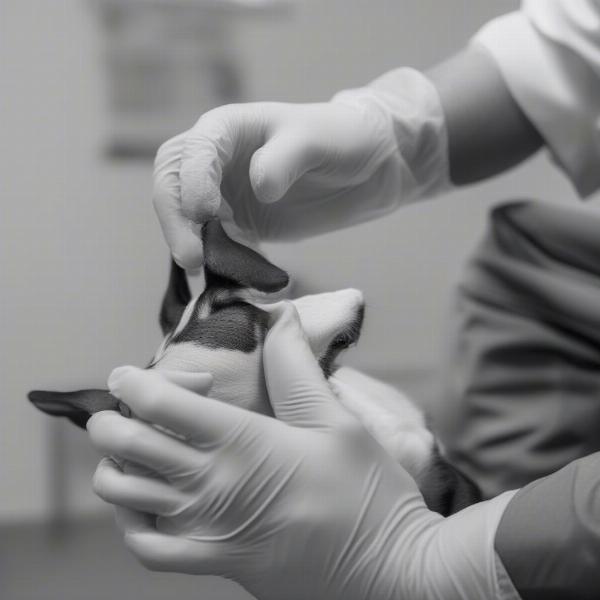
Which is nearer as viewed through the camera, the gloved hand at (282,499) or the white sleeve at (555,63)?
the gloved hand at (282,499)

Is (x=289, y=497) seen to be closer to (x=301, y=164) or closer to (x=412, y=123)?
(x=301, y=164)

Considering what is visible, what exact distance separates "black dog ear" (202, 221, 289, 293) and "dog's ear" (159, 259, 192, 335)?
0.26ft

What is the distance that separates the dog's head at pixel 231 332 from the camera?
591mm

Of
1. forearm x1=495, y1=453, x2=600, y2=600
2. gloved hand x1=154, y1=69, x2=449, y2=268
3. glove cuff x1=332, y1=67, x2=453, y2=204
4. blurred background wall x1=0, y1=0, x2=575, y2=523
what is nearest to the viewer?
forearm x1=495, y1=453, x2=600, y2=600

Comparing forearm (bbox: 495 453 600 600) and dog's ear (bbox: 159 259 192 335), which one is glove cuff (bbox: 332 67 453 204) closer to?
dog's ear (bbox: 159 259 192 335)

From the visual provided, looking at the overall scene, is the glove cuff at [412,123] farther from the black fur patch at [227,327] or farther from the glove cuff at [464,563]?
the glove cuff at [464,563]

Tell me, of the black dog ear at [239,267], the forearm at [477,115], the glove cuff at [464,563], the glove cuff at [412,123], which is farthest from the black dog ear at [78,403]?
the forearm at [477,115]

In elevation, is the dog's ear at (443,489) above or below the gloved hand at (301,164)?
below

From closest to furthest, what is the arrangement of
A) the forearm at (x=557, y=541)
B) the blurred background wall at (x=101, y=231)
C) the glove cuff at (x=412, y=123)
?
the forearm at (x=557, y=541) → the glove cuff at (x=412, y=123) → the blurred background wall at (x=101, y=231)

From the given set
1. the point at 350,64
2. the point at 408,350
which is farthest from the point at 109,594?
the point at 350,64

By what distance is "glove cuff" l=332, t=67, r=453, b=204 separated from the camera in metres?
0.87

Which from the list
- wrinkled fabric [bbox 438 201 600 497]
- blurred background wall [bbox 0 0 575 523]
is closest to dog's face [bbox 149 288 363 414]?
wrinkled fabric [bbox 438 201 600 497]

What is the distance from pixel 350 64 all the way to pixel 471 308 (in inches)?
32.4

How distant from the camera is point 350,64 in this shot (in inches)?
66.5
